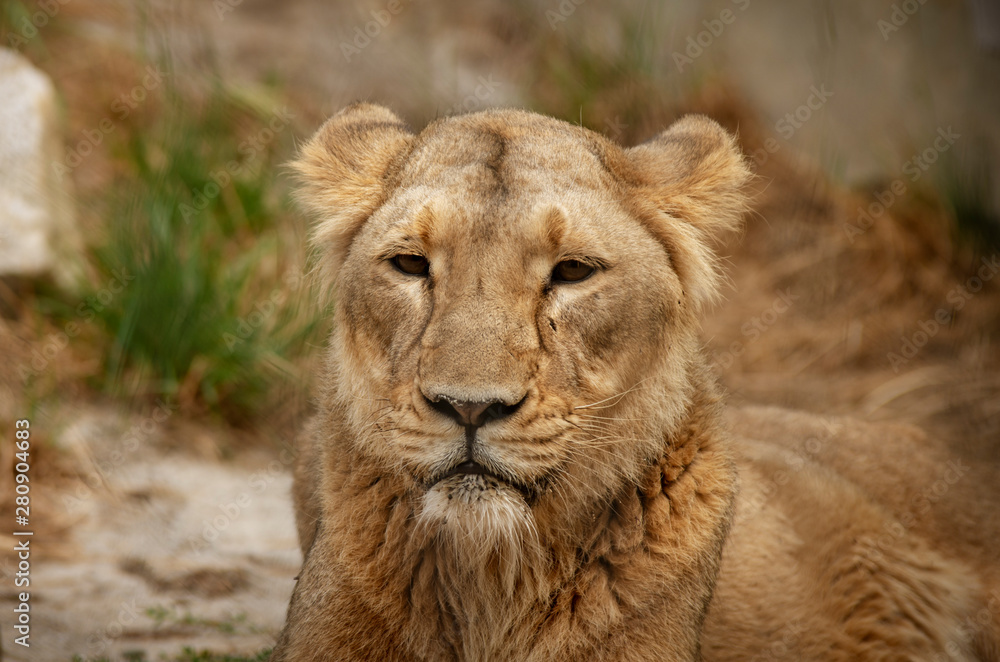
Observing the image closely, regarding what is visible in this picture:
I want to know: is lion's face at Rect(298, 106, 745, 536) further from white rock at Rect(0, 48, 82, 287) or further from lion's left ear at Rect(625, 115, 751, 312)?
white rock at Rect(0, 48, 82, 287)

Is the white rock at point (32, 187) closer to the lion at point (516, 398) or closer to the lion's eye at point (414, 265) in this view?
the lion at point (516, 398)

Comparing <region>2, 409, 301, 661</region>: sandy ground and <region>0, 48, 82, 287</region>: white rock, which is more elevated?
<region>0, 48, 82, 287</region>: white rock

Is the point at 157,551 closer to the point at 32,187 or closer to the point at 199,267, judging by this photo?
the point at 199,267

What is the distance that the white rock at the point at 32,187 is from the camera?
23.1 feet

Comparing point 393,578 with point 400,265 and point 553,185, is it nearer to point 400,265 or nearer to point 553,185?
point 400,265

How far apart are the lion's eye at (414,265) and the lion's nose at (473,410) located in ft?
1.86

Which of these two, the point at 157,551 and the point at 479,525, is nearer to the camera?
the point at 479,525

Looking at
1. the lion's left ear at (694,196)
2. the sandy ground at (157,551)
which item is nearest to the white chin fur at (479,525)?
the lion's left ear at (694,196)

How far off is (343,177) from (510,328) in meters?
1.10

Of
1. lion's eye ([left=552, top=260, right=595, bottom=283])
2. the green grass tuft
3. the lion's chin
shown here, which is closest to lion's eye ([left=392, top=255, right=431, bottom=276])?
lion's eye ([left=552, top=260, right=595, bottom=283])

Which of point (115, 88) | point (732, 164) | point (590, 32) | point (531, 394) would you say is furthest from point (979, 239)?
point (115, 88)

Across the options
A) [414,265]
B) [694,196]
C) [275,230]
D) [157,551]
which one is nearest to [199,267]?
[275,230]

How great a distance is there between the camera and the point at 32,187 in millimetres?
7266

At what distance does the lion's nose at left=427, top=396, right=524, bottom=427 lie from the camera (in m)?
2.86
